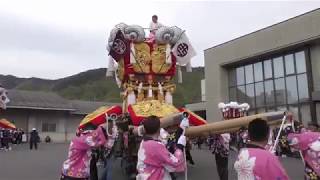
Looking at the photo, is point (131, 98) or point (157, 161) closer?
point (157, 161)

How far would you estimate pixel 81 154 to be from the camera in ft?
22.9

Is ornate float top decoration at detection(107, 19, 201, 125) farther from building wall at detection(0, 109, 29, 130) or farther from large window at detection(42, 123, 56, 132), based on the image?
large window at detection(42, 123, 56, 132)

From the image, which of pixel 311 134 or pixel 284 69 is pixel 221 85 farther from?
pixel 311 134

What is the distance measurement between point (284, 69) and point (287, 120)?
22085mm

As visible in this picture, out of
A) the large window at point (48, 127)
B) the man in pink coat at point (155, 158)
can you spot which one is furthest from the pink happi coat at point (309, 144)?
the large window at point (48, 127)

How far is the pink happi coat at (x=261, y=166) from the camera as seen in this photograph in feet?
13.6

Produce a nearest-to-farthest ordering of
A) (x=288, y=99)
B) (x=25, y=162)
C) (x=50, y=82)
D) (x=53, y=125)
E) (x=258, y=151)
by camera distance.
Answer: (x=258, y=151)
(x=25, y=162)
(x=288, y=99)
(x=53, y=125)
(x=50, y=82)

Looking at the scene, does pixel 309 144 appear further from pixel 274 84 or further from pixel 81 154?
pixel 274 84

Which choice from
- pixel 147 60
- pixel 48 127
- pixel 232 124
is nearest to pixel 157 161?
pixel 232 124

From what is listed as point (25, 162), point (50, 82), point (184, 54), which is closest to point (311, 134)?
point (184, 54)

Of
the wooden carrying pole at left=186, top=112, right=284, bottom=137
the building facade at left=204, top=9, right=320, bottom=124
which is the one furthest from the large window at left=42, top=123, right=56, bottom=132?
the wooden carrying pole at left=186, top=112, right=284, bottom=137

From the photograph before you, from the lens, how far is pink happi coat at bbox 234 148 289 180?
13.6ft

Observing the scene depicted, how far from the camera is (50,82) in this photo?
11588 centimetres

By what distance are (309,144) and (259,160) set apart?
1797mm
